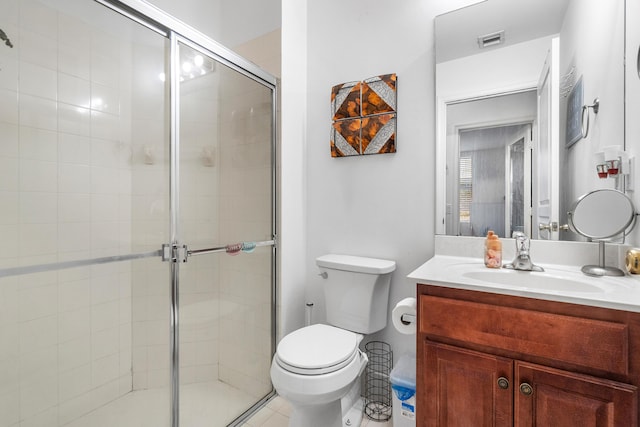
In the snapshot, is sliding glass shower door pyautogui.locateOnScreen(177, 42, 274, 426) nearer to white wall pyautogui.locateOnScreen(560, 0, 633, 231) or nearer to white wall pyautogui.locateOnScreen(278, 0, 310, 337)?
white wall pyautogui.locateOnScreen(278, 0, 310, 337)

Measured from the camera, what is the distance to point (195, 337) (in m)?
1.52

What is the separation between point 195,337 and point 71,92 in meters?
1.14

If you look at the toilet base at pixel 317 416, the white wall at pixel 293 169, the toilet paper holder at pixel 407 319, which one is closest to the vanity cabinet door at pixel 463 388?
the toilet paper holder at pixel 407 319

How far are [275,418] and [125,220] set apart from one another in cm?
126

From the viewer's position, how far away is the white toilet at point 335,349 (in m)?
1.25

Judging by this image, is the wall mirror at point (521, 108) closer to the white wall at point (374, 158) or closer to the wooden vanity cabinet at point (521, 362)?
the white wall at point (374, 158)

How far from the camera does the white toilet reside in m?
1.25

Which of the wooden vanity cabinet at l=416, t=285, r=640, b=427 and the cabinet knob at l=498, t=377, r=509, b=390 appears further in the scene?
the cabinet knob at l=498, t=377, r=509, b=390

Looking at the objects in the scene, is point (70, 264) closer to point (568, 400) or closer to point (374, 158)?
point (374, 158)

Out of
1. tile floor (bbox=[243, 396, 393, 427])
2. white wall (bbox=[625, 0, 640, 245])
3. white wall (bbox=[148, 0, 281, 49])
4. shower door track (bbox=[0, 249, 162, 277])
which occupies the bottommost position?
tile floor (bbox=[243, 396, 393, 427])

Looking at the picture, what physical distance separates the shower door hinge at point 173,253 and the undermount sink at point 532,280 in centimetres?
120

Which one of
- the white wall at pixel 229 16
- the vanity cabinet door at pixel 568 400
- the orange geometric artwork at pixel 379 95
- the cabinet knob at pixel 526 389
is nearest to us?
the vanity cabinet door at pixel 568 400

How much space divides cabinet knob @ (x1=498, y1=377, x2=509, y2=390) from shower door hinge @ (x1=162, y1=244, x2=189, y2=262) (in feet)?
4.28

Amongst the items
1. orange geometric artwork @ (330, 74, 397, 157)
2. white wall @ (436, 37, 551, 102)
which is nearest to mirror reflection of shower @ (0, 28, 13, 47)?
orange geometric artwork @ (330, 74, 397, 157)
